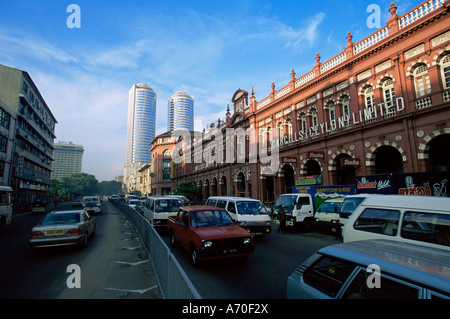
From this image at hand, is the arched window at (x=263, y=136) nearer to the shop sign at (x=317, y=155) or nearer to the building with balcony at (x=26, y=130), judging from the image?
the shop sign at (x=317, y=155)

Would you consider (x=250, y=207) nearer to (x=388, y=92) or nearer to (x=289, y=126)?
(x=388, y=92)

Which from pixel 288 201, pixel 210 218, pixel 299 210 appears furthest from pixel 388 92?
pixel 210 218

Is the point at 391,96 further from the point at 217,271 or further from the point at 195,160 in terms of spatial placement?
the point at 195,160

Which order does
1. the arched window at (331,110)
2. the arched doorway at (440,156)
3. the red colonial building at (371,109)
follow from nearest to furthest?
the red colonial building at (371,109)
the arched doorway at (440,156)
the arched window at (331,110)

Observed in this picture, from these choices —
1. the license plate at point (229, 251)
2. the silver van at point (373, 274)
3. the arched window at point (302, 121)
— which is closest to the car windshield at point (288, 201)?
the license plate at point (229, 251)

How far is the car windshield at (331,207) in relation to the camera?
508 inches

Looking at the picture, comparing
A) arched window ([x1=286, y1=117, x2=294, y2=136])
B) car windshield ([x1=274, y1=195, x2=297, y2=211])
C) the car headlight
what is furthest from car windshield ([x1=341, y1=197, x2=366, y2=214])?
arched window ([x1=286, y1=117, x2=294, y2=136])

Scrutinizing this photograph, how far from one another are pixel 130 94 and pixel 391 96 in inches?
7595

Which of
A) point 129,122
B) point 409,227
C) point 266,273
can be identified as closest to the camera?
point 409,227

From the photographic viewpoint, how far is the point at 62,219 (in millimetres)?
9062

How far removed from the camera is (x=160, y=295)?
5.02 metres

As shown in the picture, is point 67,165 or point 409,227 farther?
point 67,165

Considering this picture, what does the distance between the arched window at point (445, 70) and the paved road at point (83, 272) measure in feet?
60.8
